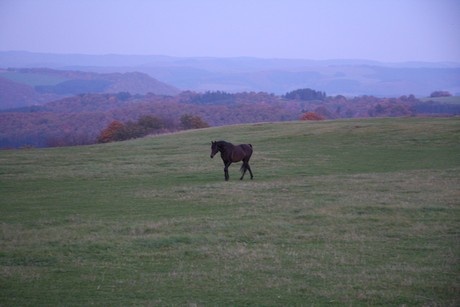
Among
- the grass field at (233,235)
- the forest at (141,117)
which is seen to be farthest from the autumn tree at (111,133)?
the grass field at (233,235)

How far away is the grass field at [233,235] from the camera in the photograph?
8.52 metres

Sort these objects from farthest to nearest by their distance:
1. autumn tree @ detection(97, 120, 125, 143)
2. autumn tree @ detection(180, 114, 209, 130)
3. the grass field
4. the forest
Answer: autumn tree @ detection(180, 114, 209, 130), the forest, autumn tree @ detection(97, 120, 125, 143), the grass field

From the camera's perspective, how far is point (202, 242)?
11.9 m

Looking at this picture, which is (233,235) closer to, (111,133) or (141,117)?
(111,133)

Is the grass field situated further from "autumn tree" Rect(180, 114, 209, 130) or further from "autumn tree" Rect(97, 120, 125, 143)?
"autumn tree" Rect(180, 114, 209, 130)

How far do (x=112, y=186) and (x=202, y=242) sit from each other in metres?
11.0

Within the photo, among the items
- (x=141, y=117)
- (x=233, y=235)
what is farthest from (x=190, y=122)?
(x=233, y=235)

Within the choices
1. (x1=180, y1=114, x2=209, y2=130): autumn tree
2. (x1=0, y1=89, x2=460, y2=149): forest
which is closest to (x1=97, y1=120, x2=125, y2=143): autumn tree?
(x1=0, y1=89, x2=460, y2=149): forest

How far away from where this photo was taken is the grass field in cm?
852

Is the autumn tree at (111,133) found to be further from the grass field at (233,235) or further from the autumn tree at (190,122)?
the grass field at (233,235)

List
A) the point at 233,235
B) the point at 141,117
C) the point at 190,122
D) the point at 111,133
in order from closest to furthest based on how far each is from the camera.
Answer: the point at 233,235, the point at 111,133, the point at 141,117, the point at 190,122

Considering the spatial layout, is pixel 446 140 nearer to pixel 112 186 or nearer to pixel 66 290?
pixel 112 186

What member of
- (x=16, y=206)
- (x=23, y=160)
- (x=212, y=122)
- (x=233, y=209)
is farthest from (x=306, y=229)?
(x=212, y=122)

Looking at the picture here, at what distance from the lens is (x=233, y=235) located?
12.5 metres
